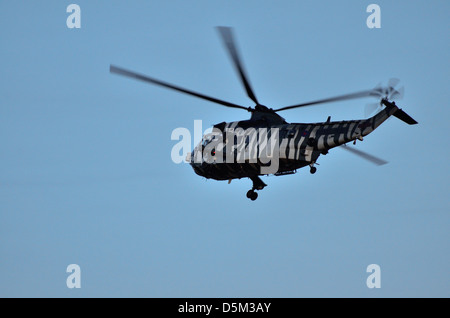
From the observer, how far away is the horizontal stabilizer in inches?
1910

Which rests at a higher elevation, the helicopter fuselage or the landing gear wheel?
the helicopter fuselage

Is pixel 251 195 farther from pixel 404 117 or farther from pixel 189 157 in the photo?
pixel 404 117

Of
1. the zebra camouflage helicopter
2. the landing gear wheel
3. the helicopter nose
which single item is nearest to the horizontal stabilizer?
the zebra camouflage helicopter

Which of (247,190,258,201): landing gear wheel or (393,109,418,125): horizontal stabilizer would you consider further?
(247,190,258,201): landing gear wheel

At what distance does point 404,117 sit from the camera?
49.0m

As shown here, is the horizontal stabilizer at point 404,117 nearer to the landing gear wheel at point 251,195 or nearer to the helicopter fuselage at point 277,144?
the helicopter fuselage at point 277,144

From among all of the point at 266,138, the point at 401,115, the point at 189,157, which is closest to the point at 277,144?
the point at 266,138

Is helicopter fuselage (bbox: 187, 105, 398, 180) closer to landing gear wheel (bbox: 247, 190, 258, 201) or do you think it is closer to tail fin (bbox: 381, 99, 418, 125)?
tail fin (bbox: 381, 99, 418, 125)

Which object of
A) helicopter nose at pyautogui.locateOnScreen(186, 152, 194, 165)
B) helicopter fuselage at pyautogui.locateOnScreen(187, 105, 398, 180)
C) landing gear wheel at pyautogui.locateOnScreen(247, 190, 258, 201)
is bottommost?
landing gear wheel at pyautogui.locateOnScreen(247, 190, 258, 201)

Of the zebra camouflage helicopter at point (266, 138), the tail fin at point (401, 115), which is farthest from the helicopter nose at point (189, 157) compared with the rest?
the tail fin at point (401, 115)
